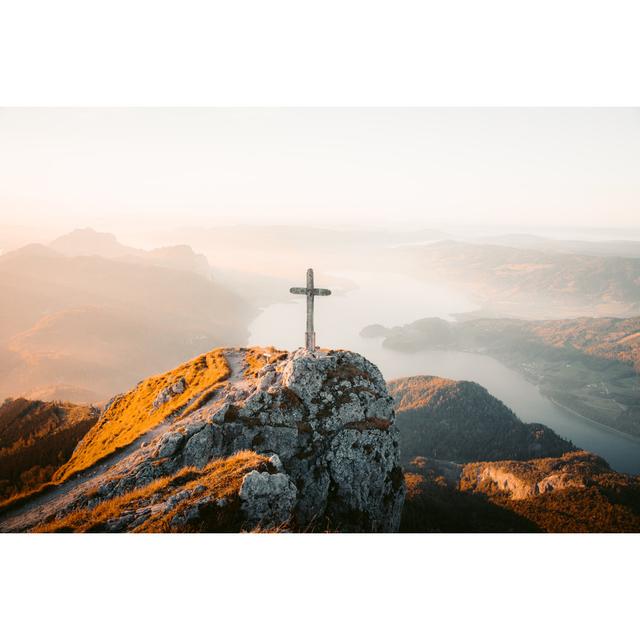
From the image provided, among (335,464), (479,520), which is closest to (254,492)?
(335,464)

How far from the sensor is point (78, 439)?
25938 mm

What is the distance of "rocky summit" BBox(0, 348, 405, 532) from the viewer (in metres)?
10.5

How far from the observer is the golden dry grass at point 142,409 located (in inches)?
766

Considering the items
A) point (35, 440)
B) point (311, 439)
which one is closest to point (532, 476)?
point (311, 439)

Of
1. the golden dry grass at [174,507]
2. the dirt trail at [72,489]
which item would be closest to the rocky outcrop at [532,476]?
the dirt trail at [72,489]

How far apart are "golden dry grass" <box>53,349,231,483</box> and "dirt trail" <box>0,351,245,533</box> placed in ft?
1.74

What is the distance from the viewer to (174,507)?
10.0m

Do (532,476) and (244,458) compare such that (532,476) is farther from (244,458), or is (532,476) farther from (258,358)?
(244,458)

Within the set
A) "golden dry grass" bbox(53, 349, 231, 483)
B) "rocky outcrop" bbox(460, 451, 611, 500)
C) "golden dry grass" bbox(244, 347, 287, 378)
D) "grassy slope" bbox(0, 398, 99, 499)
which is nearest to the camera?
"grassy slope" bbox(0, 398, 99, 499)

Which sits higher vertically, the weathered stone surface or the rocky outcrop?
the weathered stone surface

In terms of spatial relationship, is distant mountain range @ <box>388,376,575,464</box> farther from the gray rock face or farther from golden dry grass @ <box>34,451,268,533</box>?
golden dry grass @ <box>34,451,268,533</box>

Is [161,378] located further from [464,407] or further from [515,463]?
[464,407]

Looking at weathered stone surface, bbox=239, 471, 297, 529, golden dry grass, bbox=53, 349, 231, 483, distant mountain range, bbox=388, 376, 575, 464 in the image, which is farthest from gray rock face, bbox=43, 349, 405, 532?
distant mountain range, bbox=388, 376, 575, 464

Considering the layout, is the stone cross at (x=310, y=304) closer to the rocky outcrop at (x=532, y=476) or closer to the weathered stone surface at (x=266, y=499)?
the weathered stone surface at (x=266, y=499)
